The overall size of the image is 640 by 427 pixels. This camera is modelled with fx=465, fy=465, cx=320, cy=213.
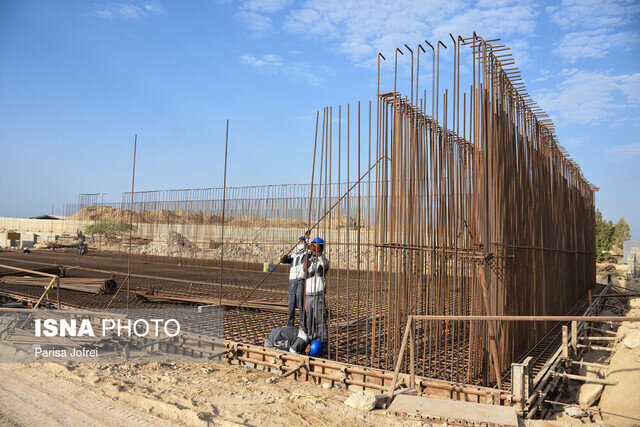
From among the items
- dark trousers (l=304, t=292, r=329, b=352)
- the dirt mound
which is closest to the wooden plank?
dark trousers (l=304, t=292, r=329, b=352)

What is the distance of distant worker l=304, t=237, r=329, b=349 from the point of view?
646 cm

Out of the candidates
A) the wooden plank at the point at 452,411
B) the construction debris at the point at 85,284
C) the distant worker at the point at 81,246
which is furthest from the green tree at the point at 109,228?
the wooden plank at the point at 452,411

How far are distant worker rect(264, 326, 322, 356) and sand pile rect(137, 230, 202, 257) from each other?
2096 centimetres

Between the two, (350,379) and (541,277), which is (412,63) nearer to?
(350,379)

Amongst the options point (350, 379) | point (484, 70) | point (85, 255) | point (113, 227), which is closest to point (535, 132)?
point (484, 70)

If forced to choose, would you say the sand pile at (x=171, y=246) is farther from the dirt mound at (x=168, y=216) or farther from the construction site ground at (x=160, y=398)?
the construction site ground at (x=160, y=398)

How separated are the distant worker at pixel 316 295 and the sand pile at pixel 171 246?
68.3 feet

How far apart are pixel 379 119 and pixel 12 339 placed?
585 cm

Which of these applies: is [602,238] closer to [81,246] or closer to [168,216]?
[168,216]

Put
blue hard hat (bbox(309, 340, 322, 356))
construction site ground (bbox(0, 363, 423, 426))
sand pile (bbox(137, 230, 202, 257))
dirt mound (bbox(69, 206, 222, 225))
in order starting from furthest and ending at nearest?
sand pile (bbox(137, 230, 202, 257)) → dirt mound (bbox(69, 206, 222, 225)) → blue hard hat (bbox(309, 340, 322, 356)) → construction site ground (bbox(0, 363, 423, 426))

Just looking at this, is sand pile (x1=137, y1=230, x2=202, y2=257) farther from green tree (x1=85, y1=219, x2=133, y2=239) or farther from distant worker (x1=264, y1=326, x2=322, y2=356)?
distant worker (x1=264, y1=326, x2=322, y2=356)

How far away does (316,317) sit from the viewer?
652 cm

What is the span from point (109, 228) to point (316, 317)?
31.1 m

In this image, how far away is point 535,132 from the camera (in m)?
8.45
